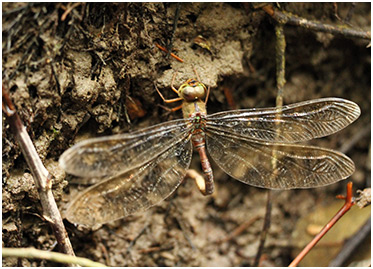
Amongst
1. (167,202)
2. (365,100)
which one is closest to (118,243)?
(167,202)

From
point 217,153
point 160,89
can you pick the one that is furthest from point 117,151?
point 217,153

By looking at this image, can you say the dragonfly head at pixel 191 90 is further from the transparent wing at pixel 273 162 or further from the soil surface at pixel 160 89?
the transparent wing at pixel 273 162

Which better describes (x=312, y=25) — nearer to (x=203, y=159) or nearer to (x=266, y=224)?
(x=203, y=159)

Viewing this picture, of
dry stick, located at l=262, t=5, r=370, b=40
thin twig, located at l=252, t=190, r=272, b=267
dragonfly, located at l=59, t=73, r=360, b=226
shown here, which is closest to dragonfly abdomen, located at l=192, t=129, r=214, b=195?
dragonfly, located at l=59, t=73, r=360, b=226

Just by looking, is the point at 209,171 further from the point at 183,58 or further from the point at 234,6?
the point at 234,6

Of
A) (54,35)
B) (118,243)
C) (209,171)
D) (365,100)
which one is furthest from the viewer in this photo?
(365,100)
